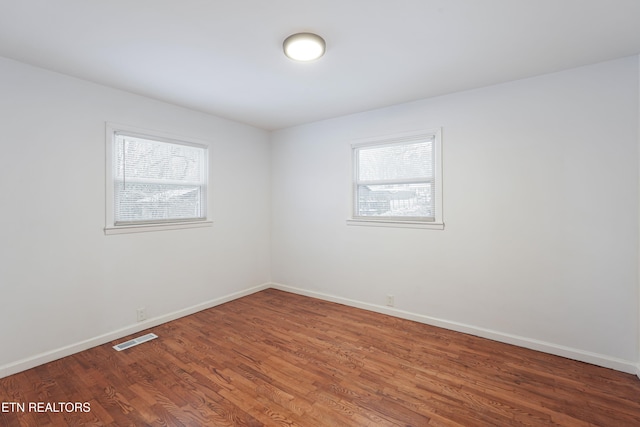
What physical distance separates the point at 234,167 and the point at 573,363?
4.24 m

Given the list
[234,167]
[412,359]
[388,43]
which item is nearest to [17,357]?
[234,167]

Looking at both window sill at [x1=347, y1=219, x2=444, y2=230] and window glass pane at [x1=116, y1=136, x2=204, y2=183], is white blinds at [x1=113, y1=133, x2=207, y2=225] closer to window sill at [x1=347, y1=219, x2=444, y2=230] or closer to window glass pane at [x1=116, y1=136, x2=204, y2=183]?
window glass pane at [x1=116, y1=136, x2=204, y2=183]

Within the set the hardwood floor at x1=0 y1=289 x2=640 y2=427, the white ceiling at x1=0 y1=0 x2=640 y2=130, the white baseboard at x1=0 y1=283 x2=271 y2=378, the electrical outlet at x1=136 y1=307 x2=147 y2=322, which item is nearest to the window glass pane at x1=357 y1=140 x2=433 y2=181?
the white ceiling at x1=0 y1=0 x2=640 y2=130

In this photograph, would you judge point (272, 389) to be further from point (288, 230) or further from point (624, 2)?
point (624, 2)

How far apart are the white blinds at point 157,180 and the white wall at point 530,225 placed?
2011mm

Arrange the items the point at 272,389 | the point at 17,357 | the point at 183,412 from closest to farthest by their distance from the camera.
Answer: the point at 183,412, the point at 272,389, the point at 17,357

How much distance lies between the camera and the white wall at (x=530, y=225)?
2463 mm

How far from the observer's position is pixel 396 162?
12.0 feet

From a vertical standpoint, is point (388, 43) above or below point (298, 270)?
above

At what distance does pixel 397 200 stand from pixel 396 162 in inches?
18.2

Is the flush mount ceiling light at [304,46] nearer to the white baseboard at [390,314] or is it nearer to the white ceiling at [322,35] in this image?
the white ceiling at [322,35]

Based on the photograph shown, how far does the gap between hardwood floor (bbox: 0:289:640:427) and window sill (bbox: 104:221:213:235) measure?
1.10 meters

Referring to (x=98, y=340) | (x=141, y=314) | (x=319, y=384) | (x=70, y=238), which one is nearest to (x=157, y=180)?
(x=70, y=238)

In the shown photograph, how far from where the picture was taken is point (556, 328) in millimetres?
2705
